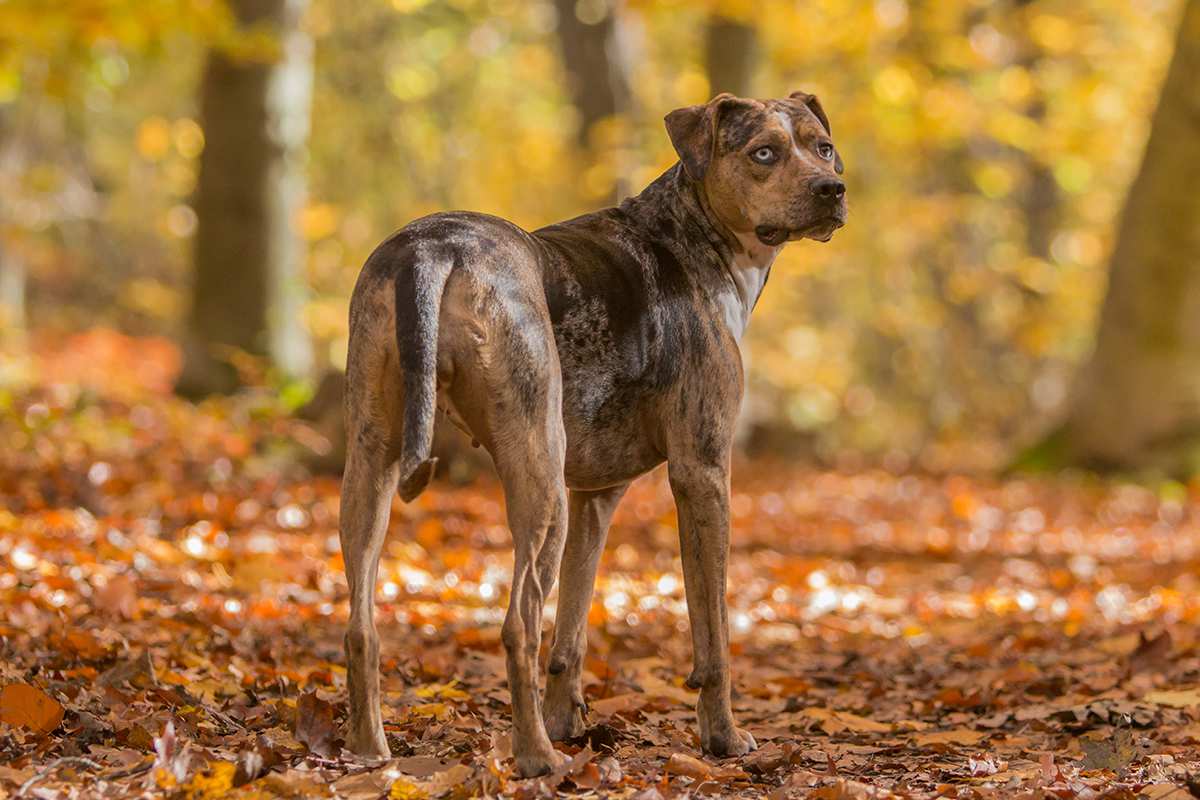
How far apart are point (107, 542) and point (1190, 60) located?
1253 cm

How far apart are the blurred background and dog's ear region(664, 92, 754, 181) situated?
713 centimetres

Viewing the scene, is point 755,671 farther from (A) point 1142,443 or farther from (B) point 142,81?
(B) point 142,81

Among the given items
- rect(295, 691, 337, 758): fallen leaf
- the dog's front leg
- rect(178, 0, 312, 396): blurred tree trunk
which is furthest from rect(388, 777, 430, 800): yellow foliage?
rect(178, 0, 312, 396): blurred tree trunk

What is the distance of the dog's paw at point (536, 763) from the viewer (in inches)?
160

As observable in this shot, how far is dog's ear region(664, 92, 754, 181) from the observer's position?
493 cm

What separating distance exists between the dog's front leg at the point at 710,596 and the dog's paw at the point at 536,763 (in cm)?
85

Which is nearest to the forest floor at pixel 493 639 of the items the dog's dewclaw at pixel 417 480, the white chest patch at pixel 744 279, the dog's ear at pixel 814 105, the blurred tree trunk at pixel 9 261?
the dog's dewclaw at pixel 417 480

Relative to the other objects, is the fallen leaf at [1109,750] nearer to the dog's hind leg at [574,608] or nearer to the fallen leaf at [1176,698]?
the fallen leaf at [1176,698]

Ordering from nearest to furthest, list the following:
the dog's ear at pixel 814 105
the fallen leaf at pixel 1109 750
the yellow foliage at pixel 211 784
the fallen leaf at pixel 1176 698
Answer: the yellow foliage at pixel 211 784 → the fallen leaf at pixel 1109 750 → the dog's ear at pixel 814 105 → the fallen leaf at pixel 1176 698

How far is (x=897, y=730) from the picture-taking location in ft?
17.8

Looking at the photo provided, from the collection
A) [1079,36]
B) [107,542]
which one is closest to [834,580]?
[107,542]

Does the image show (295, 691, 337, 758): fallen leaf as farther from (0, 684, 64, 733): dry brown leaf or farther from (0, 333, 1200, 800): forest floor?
(0, 684, 64, 733): dry brown leaf

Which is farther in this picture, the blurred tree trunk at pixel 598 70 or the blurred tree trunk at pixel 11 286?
the blurred tree trunk at pixel 11 286

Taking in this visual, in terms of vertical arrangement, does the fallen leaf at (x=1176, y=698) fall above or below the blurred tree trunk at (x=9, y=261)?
below
